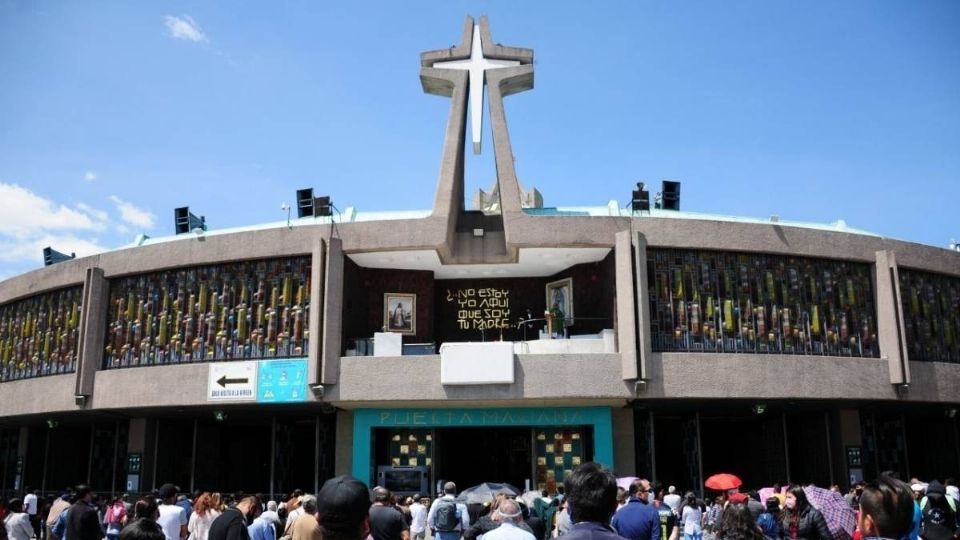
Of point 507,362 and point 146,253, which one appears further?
point 146,253

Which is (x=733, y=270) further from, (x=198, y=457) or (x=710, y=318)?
(x=198, y=457)

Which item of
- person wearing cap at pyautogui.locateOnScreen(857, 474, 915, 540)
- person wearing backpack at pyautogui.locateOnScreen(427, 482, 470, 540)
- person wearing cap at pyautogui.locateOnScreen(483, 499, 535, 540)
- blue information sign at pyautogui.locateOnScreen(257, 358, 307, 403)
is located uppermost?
blue information sign at pyautogui.locateOnScreen(257, 358, 307, 403)

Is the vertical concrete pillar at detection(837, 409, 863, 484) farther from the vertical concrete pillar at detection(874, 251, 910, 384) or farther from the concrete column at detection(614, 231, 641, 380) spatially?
the concrete column at detection(614, 231, 641, 380)

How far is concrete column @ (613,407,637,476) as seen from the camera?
79.7 feet

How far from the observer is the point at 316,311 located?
23984 mm

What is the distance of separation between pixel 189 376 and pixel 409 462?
6.56m

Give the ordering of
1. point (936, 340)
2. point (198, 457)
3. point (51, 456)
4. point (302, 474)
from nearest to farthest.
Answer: point (936, 340), point (198, 457), point (51, 456), point (302, 474)

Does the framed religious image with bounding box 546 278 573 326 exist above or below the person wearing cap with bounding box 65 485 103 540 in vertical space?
above

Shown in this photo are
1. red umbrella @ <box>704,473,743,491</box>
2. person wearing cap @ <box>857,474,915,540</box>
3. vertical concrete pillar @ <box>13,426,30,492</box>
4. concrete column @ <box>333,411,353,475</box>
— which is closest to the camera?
person wearing cap @ <box>857,474,915,540</box>

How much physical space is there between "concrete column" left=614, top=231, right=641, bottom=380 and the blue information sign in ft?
27.7

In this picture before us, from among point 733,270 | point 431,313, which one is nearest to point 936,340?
point 733,270

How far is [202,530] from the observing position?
11.2 metres

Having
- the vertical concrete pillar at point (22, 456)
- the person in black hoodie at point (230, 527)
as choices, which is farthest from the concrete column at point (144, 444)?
the person in black hoodie at point (230, 527)

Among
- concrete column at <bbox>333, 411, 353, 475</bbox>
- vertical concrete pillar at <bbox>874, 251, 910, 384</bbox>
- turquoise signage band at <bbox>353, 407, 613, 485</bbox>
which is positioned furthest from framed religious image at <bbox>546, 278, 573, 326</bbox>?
vertical concrete pillar at <bbox>874, 251, 910, 384</bbox>
